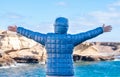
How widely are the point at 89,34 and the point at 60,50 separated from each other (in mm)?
513

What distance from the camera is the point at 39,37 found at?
265 inches

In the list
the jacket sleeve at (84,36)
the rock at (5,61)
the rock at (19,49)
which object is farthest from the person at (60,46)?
the rock at (19,49)

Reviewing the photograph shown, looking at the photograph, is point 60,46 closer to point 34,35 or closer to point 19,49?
point 34,35

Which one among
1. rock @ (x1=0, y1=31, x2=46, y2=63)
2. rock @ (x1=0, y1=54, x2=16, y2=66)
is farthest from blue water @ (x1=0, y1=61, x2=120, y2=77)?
rock @ (x1=0, y1=31, x2=46, y2=63)

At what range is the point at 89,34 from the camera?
6711 millimetres

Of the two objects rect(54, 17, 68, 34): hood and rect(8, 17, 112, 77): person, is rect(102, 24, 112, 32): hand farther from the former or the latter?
rect(54, 17, 68, 34): hood

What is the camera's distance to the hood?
21.7ft

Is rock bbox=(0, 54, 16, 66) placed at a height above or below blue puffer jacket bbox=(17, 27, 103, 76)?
below

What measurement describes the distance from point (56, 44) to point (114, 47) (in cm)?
14271

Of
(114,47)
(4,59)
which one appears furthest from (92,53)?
(114,47)

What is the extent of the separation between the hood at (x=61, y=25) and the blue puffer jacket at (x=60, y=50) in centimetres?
6

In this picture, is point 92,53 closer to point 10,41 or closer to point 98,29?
point 10,41

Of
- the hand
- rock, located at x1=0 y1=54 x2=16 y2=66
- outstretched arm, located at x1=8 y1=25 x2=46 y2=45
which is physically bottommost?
rock, located at x1=0 y1=54 x2=16 y2=66

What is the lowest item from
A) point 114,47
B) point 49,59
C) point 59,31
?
point 114,47
